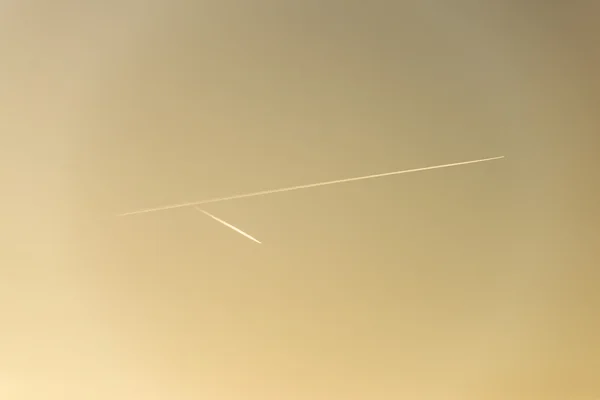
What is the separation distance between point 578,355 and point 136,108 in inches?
35.9

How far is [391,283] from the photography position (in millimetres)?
955

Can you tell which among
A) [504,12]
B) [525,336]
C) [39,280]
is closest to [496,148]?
[504,12]

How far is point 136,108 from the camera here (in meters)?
0.94

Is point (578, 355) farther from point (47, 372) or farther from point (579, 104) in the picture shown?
point (47, 372)

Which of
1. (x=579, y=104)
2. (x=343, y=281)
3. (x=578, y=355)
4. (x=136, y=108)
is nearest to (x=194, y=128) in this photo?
(x=136, y=108)

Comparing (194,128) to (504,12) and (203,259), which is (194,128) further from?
(504,12)

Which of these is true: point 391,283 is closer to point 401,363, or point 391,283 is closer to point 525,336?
point 401,363

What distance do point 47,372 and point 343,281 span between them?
548 mm

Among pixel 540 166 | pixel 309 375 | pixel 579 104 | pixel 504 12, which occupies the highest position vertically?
pixel 504 12

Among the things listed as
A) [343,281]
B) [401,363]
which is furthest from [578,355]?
[343,281]

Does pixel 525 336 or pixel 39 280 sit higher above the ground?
pixel 39 280

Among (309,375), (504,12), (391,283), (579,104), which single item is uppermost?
(504,12)

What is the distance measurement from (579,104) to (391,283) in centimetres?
47

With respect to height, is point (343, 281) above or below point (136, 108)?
below
